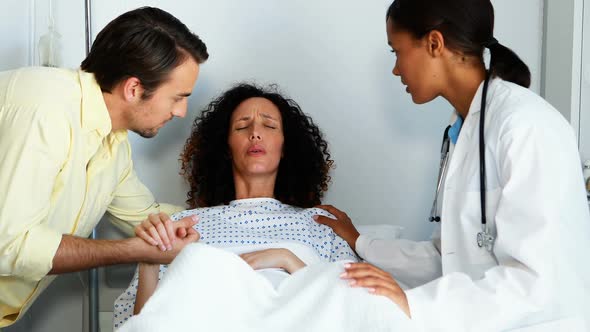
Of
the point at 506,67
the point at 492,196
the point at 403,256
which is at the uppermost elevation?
the point at 506,67

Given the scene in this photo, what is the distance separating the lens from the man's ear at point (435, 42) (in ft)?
5.22

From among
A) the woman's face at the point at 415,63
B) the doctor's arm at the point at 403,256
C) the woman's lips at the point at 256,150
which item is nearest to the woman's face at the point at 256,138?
the woman's lips at the point at 256,150

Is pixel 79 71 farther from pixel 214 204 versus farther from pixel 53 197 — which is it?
pixel 214 204

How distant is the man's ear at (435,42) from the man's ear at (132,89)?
81 cm

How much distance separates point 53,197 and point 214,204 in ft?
2.19

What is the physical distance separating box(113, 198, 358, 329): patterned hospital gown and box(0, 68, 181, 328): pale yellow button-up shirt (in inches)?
10.7

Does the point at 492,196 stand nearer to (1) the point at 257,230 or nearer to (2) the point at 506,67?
(2) the point at 506,67

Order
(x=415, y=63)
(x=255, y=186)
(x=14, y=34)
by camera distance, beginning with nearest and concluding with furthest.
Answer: (x=415, y=63)
(x=255, y=186)
(x=14, y=34)

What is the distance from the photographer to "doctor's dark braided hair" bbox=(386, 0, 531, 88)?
61.7 inches

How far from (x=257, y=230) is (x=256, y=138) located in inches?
13.4

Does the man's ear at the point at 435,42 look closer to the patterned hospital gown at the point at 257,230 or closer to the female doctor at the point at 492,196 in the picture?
the female doctor at the point at 492,196

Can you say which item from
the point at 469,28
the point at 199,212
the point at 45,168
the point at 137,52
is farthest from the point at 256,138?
the point at 469,28

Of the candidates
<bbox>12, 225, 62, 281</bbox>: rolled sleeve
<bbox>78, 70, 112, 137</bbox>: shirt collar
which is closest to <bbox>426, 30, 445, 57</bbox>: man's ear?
<bbox>78, 70, 112, 137</bbox>: shirt collar

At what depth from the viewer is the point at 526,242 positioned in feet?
4.27
